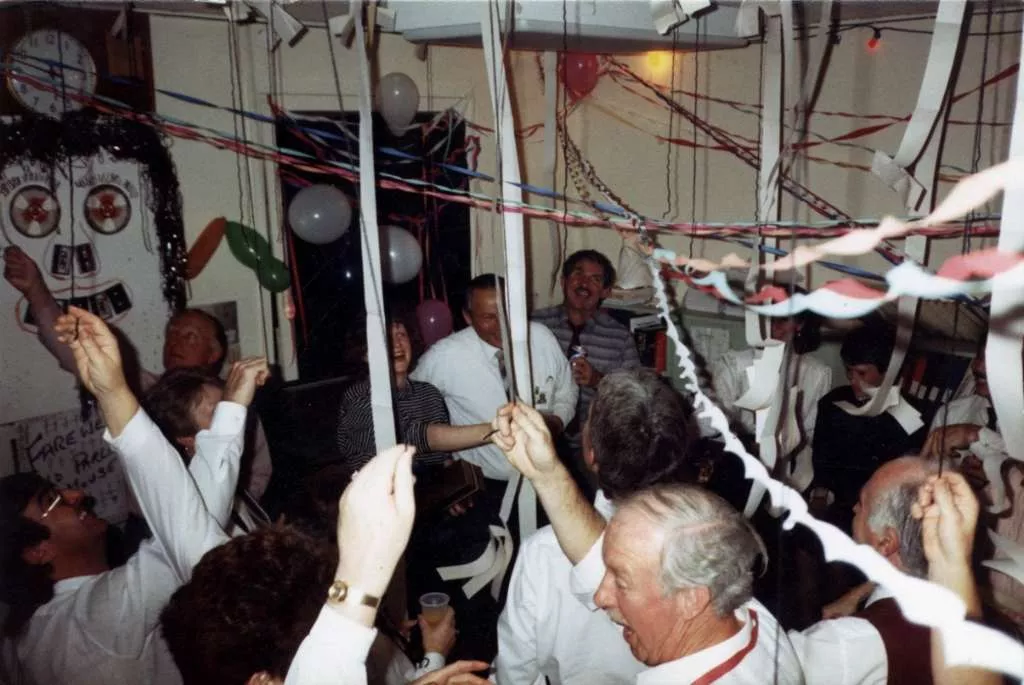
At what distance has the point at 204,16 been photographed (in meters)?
3.15

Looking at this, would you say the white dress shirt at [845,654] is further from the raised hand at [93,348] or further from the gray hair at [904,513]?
the raised hand at [93,348]

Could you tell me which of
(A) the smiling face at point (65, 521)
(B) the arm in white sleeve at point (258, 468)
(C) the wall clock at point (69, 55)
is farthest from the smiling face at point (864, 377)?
(C) the wall clock at point (69, 55)

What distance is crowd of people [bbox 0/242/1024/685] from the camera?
1014 millimetres

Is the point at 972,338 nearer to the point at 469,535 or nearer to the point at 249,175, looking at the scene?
the point at 469,535

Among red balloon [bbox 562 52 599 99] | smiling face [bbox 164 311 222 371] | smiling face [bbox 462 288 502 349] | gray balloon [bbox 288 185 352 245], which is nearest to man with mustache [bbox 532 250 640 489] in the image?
smiling face [bbox 462 288 502 349]

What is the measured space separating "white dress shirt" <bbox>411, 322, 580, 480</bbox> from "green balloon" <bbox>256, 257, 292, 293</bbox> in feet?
3.90

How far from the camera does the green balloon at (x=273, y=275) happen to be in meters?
3.48

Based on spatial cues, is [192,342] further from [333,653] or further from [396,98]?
[333,653]

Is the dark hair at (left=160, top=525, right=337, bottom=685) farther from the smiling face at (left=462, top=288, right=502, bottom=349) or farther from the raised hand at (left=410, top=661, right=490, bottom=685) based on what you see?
the smiling face at (left=462, top=288, right=502, bottom=349)

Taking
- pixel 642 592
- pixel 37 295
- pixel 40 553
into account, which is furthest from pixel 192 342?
pixel 642 592

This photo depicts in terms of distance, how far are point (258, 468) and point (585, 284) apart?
5.09 ft

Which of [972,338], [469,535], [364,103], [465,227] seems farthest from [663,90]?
[364,103]

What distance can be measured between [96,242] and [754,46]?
347 cm

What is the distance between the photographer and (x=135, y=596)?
4.81 ft
